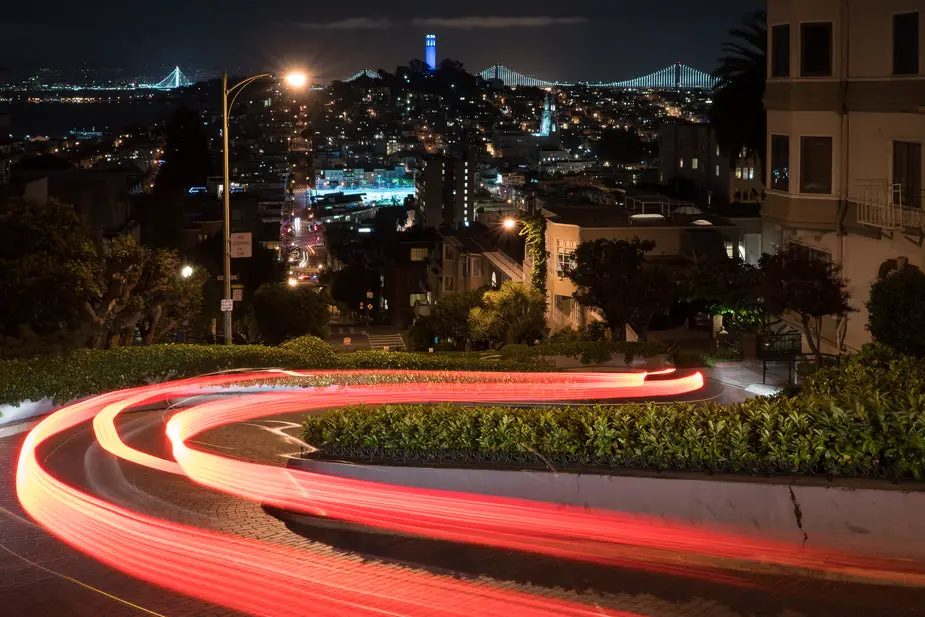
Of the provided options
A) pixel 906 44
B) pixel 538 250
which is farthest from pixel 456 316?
pixel 906 44

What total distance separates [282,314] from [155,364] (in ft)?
114

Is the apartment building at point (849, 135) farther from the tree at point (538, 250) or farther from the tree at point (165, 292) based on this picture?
the tree at point (538, 250)

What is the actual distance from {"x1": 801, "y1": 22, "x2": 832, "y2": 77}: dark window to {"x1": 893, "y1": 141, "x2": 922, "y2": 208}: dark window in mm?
2418

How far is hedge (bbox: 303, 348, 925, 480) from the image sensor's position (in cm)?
1079

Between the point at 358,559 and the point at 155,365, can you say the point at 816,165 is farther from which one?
the point at 358,559

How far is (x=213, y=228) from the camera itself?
3004 inches

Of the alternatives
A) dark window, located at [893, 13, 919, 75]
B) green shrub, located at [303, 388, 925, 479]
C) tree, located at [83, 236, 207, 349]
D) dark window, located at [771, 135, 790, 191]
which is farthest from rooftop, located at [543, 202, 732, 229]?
green shrub, located at [303, 388, 925, 479]

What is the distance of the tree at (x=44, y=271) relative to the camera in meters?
27.6

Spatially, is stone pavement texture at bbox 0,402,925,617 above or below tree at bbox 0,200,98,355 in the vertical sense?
below

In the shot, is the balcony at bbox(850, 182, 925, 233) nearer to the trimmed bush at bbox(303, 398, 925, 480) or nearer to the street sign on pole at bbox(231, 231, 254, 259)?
the trimmed bush at bbox(303, 398, 925, 480)

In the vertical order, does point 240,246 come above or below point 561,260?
above

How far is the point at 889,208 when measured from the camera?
846 inches

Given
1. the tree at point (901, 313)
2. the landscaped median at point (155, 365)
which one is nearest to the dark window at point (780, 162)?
the landscaped median at point (155, 365)

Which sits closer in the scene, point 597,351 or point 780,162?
point 780,162
